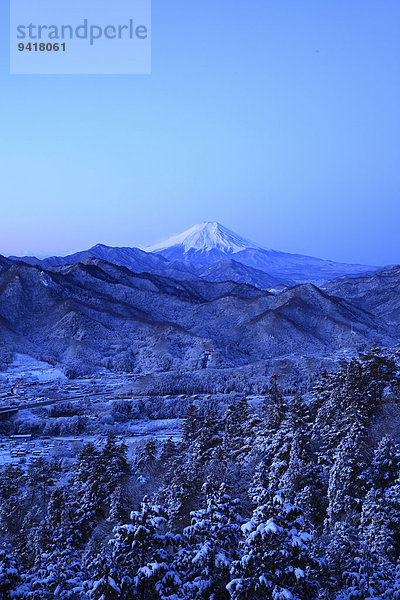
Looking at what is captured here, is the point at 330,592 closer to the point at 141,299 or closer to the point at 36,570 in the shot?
the point at 36,570

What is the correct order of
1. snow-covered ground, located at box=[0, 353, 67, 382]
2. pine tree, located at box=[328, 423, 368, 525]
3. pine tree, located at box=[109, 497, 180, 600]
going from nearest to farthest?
1. pine tree, located at box=[109, 497, 180, 600]
2. pine tree, located at box=[328, 423, 368, 525]
3. snow-covered ground, located at box=[0, 353, 67, 382]

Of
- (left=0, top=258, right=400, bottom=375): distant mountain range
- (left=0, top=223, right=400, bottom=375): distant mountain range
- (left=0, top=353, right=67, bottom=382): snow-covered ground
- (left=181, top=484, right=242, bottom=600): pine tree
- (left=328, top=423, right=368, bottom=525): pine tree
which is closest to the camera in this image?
(left=181, top=484, right=242, bottom=600): pine tree

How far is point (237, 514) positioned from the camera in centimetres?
1497

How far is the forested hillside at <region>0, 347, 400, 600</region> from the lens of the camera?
12422 millimetres

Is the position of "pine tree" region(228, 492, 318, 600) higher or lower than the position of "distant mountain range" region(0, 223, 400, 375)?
higher

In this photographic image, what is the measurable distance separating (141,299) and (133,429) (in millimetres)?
102027

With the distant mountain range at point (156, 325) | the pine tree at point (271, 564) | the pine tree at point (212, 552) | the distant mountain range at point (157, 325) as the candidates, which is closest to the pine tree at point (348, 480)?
the pine tree at point (212, 552)

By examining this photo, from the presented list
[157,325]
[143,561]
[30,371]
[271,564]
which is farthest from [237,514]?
[157,325]

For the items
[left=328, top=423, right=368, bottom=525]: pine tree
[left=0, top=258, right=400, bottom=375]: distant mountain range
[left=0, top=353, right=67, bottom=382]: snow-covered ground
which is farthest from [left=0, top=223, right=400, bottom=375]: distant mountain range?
[left=328, top=423, right=368, bottom=525]: pine tree

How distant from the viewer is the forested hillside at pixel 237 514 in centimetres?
1242

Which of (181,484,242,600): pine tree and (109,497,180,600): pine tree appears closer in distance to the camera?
(109,497,180,600): pine tree

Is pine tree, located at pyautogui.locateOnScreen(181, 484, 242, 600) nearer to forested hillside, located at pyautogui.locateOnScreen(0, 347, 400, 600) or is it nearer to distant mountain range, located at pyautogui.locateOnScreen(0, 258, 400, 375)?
forested hillside, located at pyautogui.locateOnScreen(0, 347, 400, 600)

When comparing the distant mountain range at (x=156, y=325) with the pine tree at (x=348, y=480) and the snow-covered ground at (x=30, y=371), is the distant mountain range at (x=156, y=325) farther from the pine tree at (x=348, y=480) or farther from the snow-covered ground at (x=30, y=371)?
the pine tree at (x=348, y=480)

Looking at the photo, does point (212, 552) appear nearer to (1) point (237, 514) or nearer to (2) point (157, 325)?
(1) point (237, 514)
